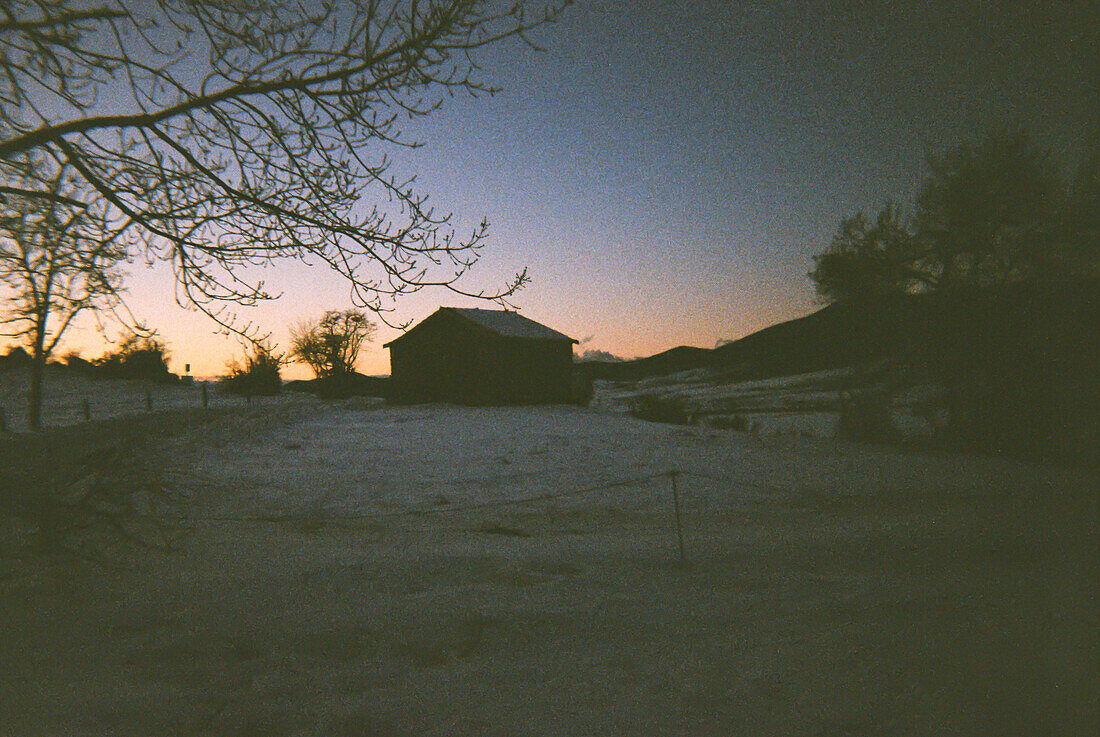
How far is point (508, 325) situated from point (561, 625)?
22.6 meters

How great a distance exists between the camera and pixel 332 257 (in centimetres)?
477

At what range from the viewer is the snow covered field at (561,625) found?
2838mm

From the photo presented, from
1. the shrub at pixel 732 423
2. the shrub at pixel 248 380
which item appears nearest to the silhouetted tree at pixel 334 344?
the shrub at pixel 248 380

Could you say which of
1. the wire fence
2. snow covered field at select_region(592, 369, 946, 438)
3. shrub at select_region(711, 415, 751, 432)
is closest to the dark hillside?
snow covered field at select_region(592, 369, 946, 438)

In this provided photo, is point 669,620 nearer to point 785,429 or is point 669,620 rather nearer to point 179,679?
point 179,679

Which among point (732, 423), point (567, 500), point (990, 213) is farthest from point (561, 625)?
point (990, 213)

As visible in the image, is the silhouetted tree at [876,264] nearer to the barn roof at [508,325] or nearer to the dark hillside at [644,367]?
the barn roof at [508,325]

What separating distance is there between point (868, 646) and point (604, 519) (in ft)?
12.7

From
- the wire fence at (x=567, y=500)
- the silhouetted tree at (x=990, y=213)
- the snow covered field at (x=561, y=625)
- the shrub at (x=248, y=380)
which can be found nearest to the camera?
the snow covered field at (x=561, y=625)

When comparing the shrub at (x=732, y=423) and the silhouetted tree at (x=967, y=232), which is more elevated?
the silhouetted tree at (x=967, y=232)

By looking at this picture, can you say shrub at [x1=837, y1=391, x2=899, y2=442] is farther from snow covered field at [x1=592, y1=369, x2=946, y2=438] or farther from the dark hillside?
the dark hillside

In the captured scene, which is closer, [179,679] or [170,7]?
[179,679]

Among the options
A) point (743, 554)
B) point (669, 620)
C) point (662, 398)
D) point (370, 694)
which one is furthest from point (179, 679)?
point (662, 398)

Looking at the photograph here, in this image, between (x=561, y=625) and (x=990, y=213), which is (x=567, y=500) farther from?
(x=990, y=213)
